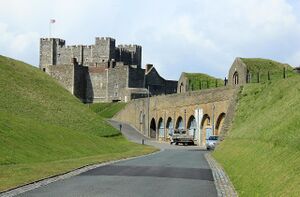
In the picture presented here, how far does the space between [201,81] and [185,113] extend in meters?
12.5

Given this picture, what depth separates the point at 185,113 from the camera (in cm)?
7906

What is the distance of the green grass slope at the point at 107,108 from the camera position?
108 m

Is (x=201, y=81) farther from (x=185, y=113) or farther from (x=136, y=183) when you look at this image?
(x=136, y=183)

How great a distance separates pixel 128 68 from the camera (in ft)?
389

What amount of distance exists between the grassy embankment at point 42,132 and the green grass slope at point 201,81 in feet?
73.1

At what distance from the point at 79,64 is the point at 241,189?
362 ft

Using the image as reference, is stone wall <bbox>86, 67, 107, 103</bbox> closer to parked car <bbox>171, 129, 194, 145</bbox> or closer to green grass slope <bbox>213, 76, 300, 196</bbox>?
parked car <bbox>171, 129, 194, 145</bbox>

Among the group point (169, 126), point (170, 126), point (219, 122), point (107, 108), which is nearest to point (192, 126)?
point (170, 126)

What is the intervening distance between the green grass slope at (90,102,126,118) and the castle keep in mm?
3712

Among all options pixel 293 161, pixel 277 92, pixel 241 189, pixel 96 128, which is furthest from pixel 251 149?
pixel 96 128

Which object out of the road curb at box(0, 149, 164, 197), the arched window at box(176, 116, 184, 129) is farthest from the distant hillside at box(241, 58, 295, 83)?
the road curb at box(0, 149, 164, 197)

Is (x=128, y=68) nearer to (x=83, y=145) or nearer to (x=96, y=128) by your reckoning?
(x=96, y=128)

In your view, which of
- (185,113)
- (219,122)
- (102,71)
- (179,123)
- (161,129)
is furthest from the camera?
(102,71)

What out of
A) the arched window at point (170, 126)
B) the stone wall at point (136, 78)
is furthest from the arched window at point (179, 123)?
the stone wall at point (136, 78)
